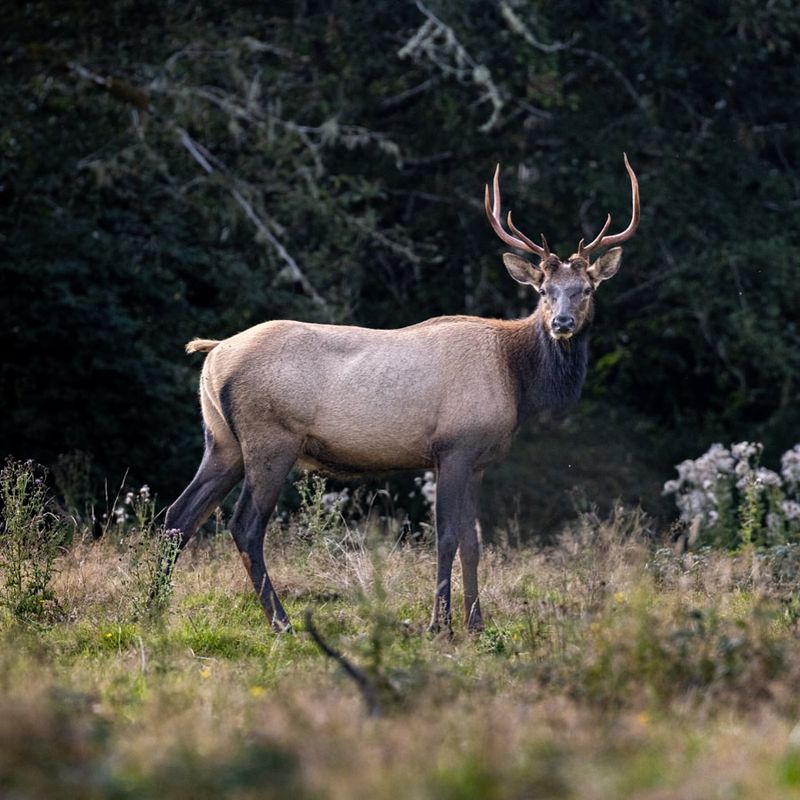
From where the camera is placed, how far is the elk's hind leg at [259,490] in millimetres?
8477

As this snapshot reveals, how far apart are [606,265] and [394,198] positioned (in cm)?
909

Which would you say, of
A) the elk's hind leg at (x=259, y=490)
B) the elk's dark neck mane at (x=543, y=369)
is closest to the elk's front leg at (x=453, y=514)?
the elk's dark neck mane at (x=543, y=369)

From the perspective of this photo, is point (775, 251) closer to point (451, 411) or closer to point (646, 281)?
point (646, 281)

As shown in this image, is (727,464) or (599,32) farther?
(599,32)

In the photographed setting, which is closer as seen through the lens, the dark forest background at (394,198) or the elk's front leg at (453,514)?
the elk's front leg at (453,514)

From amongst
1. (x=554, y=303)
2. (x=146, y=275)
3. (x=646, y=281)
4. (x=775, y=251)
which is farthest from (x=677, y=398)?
(x=554, y=303)

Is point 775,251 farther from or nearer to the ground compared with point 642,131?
nearer to the ground

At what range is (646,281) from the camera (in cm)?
1858

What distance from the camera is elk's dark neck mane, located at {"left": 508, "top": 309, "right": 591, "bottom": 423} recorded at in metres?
9.02

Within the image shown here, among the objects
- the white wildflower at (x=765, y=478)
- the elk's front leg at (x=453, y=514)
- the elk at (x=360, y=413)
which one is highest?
the elk at (x=360, y=413)

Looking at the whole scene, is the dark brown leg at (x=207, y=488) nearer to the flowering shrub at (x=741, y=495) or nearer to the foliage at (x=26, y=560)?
the foliage at (x=26, y=560)

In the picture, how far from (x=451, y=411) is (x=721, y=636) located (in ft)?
9.55

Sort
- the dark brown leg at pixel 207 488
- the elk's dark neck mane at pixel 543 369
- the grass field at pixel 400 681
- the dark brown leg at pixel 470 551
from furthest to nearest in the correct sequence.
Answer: the elk's dark neck mane at pixel 543 369
the dark brown leg at pixel 207 488
the dark brown leg at pixel 470 551
the grass field at pixel 400 681

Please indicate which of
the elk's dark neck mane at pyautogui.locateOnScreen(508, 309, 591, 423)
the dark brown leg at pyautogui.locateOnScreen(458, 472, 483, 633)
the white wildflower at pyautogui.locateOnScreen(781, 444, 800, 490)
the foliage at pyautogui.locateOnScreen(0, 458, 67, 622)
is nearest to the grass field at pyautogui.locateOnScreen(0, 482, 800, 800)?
the foliage at pyautogui.locateOnScreen(0, 458, 67, 622)
